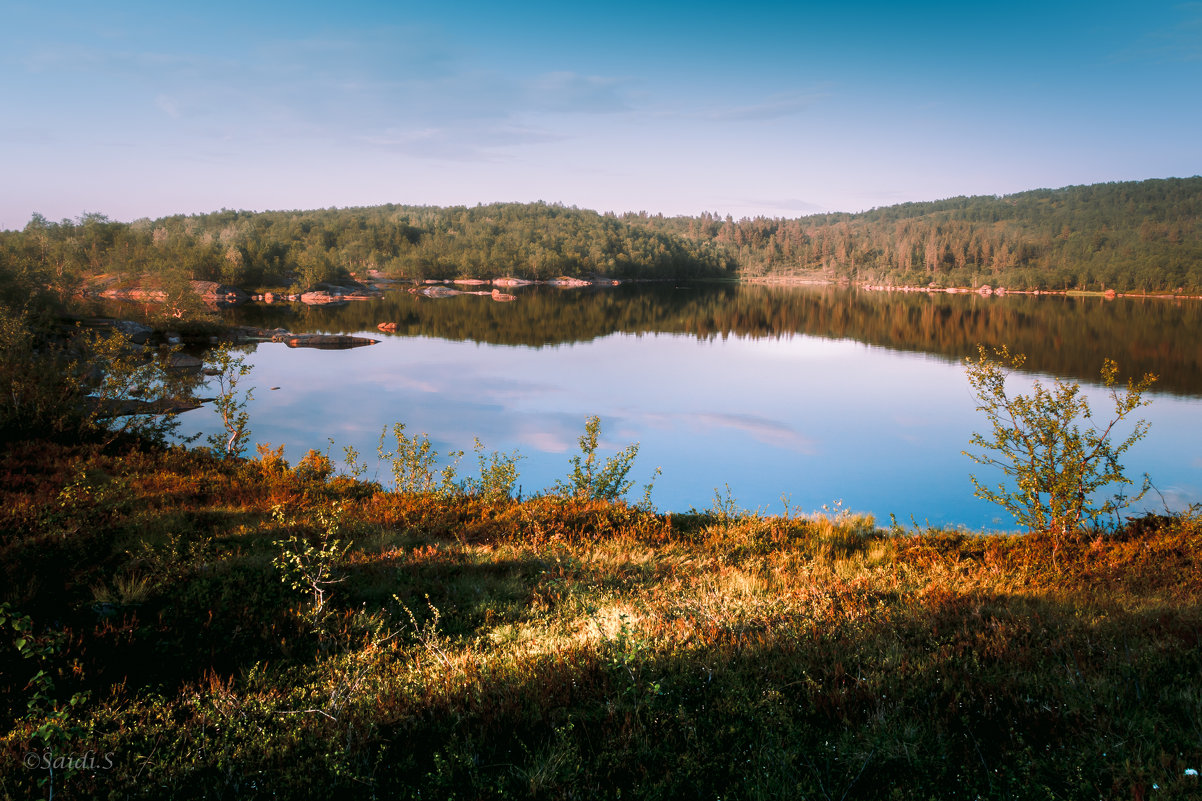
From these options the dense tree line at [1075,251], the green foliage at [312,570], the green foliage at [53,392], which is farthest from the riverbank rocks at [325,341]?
the dense tree line at [1075,251]

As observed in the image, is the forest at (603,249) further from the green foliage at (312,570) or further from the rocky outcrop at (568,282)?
the green foliage at (312,570)

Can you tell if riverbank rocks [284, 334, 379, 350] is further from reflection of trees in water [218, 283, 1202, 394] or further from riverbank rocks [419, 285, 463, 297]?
riverbank rocks [419, 285, 463, 297]

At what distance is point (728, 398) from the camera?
29.1 m

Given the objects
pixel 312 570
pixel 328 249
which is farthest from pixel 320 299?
pixel 312 570

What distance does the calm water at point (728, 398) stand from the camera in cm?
1752

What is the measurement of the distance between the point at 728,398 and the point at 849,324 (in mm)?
40301

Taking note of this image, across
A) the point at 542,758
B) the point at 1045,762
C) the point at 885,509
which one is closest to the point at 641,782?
the point at 542,758

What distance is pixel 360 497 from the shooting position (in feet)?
36.1

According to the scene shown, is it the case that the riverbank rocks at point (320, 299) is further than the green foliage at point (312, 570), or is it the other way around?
the riverbank rocks at point (320, 299)

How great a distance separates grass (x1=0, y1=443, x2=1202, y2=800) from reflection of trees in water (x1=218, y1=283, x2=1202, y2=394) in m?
31.6

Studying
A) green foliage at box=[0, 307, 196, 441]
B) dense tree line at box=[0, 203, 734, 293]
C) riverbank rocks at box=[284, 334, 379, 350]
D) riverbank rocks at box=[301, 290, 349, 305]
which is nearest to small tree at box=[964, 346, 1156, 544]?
green foliage at box=[0, 307, 196, 441]

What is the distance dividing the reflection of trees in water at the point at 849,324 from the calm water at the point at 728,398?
35 centimetres

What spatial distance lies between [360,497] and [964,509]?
44.3 feet

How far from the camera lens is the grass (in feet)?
11.6
